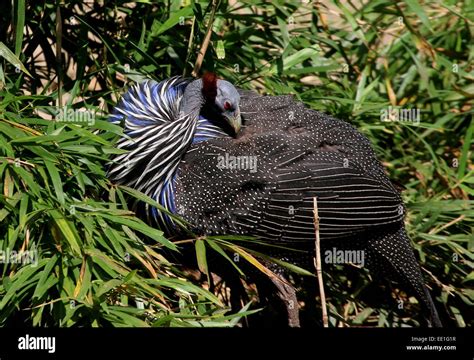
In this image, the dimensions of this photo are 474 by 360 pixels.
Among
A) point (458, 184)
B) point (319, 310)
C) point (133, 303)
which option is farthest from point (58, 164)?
point (458, 184)

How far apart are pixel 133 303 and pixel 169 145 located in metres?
0.66

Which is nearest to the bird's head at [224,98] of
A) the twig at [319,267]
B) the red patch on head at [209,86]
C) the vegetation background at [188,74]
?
the red patch on head at [209,86]

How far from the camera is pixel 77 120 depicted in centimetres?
317

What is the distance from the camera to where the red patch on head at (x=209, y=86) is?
343cm

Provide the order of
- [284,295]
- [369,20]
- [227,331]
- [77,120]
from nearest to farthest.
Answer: [227,331] < [77,120] < [284,295] < [369,20]

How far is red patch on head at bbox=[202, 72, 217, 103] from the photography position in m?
3.43

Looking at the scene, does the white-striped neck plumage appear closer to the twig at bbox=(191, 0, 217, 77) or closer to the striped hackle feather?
the striped hackle feather

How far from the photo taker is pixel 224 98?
3.44 m

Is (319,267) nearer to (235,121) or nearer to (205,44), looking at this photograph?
(235,121)

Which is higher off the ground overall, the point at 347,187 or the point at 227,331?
the point at 347,187

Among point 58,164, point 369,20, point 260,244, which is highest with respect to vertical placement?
point 369,20

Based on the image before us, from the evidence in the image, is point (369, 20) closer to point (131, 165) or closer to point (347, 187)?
point (347, 187)

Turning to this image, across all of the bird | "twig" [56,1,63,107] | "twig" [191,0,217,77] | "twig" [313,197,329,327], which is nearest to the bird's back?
the bird

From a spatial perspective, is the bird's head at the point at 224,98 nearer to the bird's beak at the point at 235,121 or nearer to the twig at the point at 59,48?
the bird's beak at the point at 235,121
